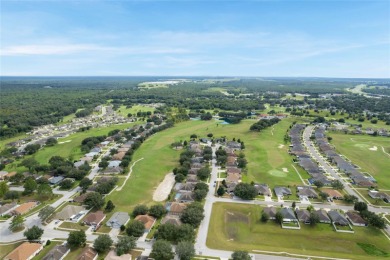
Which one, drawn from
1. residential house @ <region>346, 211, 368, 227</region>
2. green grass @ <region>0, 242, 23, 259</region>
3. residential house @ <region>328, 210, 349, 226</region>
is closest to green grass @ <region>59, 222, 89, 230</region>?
green grass @ <region>0, 242, 23, 259</region>

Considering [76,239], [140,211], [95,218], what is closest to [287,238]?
[140,211]

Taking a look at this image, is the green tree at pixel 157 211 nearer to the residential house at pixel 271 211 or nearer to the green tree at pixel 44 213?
the green tree at pixel 44 213

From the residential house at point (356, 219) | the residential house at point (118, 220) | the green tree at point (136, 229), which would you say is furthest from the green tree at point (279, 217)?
the residential house at point (118, 220)

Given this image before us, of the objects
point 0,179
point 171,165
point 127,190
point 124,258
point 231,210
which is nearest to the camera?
point 124,258

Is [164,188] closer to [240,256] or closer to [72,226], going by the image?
[72,226]

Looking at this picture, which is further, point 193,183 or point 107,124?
point 107,124

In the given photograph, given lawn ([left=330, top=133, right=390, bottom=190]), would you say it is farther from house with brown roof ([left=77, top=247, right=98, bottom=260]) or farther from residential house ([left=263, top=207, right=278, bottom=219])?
house with brown roof ([left=77, top=247, right=98, bottom=260])

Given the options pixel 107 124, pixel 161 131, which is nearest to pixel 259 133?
pixel 161 131

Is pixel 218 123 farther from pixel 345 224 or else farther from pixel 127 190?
pixel 345 224
